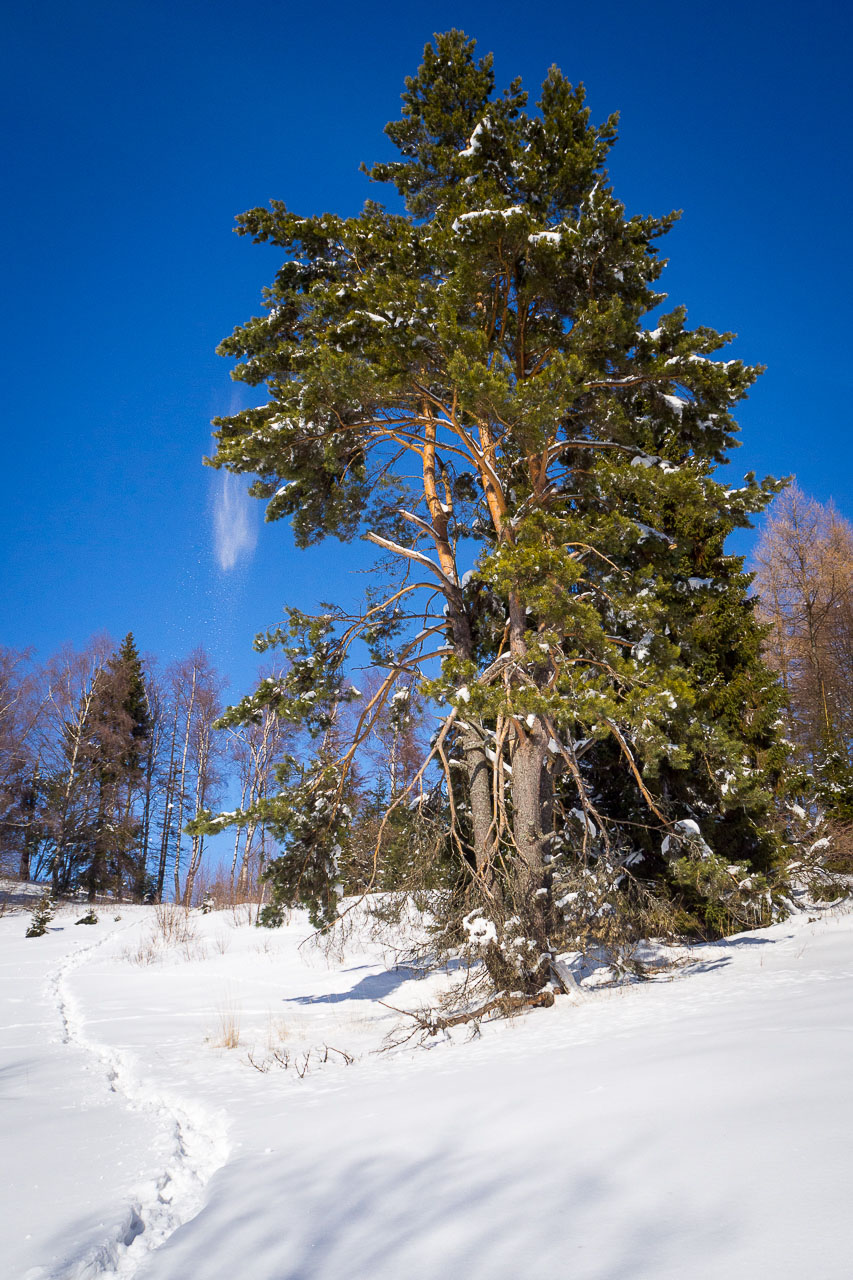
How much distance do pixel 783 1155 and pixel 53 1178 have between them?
9.89ft

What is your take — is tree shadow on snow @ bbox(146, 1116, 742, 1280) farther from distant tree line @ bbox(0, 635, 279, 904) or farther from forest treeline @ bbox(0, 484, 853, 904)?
distant tree line @ bbox(0, 635, 279, 904)

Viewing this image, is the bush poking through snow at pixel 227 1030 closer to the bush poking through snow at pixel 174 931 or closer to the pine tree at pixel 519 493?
the pine tree at pixel 519 493

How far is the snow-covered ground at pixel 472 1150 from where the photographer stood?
182 centimetres

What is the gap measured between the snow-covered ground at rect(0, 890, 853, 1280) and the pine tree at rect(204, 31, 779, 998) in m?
2.16

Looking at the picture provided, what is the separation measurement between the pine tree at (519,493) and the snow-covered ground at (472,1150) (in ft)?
7.10

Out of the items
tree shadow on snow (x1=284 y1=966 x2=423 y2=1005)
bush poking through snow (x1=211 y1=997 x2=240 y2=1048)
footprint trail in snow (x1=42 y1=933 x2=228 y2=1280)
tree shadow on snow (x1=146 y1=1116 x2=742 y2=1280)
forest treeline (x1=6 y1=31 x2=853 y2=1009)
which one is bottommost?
tree shadow on snow (x1=284 y1=966 x2=423 y2=1005)

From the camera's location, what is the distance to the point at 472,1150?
2.69 m

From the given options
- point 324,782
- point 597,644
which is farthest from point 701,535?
point 324,782

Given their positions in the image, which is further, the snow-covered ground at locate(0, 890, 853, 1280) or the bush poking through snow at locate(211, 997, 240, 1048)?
the bush poking through snow at locate(211, 997, 240, 1048)

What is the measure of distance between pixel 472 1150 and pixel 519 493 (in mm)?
7976

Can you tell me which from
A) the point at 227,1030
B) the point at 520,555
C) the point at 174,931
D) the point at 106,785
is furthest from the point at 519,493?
the point at 106,785

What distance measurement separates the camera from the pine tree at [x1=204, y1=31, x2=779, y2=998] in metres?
7.00

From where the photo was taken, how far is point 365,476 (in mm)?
9477

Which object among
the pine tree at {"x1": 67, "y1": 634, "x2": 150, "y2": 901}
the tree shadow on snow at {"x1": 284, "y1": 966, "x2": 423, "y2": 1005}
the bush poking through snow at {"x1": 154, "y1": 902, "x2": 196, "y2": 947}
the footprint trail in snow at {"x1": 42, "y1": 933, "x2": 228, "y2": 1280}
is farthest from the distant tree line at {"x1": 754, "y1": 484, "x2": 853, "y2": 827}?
the pine tree at {"x1": 67, "y1": 634, "x2": 150, "y2": 901}
